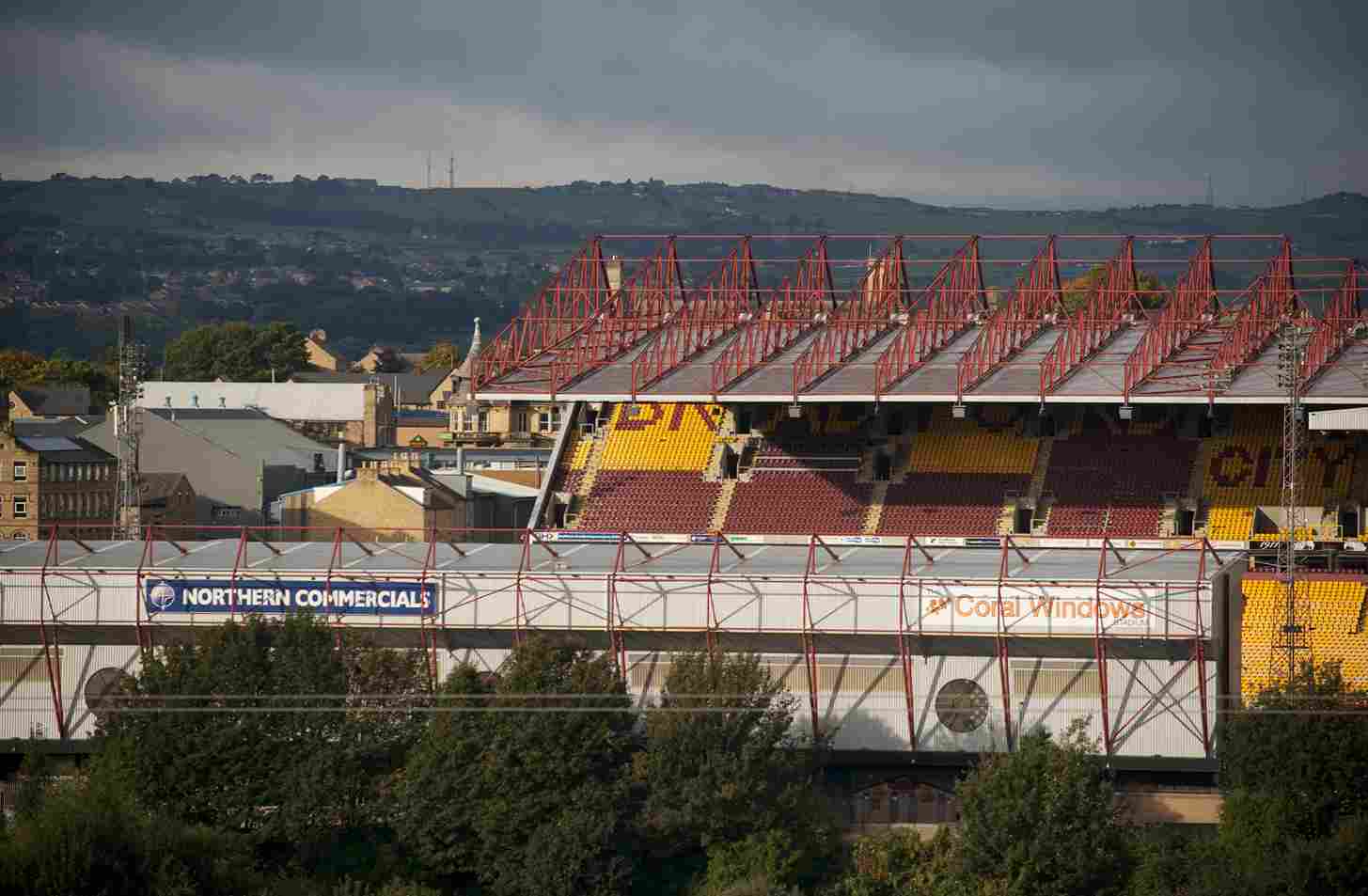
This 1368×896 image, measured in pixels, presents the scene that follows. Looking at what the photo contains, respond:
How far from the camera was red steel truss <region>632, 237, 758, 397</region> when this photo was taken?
73.9 m

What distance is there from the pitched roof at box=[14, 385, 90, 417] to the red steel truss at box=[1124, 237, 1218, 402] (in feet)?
329

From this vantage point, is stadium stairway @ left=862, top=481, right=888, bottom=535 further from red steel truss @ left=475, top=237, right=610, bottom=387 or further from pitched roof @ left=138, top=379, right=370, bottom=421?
pitched roof @ left=138, top=379, right=370, bottom=421

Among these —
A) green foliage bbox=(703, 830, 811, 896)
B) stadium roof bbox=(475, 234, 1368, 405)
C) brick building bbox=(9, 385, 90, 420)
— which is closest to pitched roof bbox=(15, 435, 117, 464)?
stadium roof bbox=(475, 234, 1368, 405)

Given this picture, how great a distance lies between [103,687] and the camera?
53562 millimetres

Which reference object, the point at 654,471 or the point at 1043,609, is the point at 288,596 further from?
the point at 654,471

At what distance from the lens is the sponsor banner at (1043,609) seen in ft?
166

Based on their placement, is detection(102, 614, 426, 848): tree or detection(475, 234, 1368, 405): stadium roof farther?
detection(475, 234, 1368, 405): stadium roof

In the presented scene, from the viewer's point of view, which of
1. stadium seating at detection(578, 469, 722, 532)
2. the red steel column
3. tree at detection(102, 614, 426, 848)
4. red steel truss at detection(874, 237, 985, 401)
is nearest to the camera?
tree at detection(102, 614, 426, 848)

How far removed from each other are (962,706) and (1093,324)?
79.1 ft

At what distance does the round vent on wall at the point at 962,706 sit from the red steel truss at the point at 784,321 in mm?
21889

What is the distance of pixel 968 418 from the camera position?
237 feet

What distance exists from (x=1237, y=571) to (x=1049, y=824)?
10.2m

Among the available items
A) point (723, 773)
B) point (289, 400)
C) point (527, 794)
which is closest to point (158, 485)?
point (527, 794)

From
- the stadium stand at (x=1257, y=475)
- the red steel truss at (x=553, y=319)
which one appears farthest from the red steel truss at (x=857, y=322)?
the stadium stand at (x=1257, y=475)
